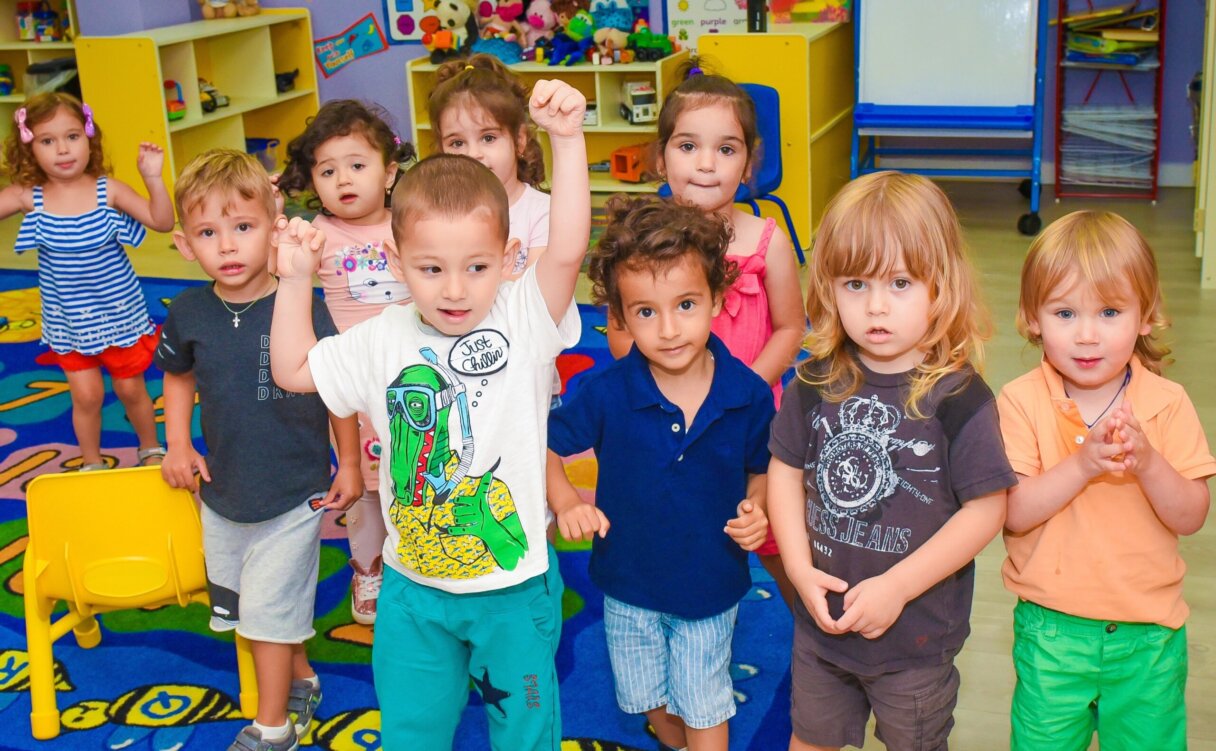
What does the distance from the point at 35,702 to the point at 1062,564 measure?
5.52 ft

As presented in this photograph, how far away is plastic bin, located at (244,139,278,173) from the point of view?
625 cm

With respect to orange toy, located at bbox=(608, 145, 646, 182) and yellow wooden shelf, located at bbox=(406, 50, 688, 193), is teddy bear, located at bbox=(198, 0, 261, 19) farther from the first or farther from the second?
orange toy, located at bbox=(608, 145, 646, 182)

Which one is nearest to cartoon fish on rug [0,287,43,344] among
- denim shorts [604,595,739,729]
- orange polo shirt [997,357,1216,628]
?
denim shorts [604,595,739,729]

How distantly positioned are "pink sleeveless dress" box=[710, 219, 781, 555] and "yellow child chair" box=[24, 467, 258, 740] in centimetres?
95

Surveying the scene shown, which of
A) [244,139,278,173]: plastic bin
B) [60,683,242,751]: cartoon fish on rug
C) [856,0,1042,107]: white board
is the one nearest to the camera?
[60,683,242,751]: cartoon fish on rug

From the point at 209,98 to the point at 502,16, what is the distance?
1.41m

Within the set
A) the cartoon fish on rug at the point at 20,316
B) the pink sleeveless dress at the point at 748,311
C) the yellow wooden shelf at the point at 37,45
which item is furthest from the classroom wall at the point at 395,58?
the pink sleeveless dress at the point at 748,311

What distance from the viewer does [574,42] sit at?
219 inches

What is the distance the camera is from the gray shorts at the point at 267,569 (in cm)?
203

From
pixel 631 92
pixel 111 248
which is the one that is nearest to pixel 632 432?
pixel 111 248

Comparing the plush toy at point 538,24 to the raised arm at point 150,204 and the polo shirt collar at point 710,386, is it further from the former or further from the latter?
the polo shirt collar at point 710,386

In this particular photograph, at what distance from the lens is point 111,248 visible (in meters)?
3.07

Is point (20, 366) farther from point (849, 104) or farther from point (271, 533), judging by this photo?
point (849, 104)

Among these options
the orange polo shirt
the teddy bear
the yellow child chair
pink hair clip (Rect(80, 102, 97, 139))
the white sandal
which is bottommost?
the white sandal
